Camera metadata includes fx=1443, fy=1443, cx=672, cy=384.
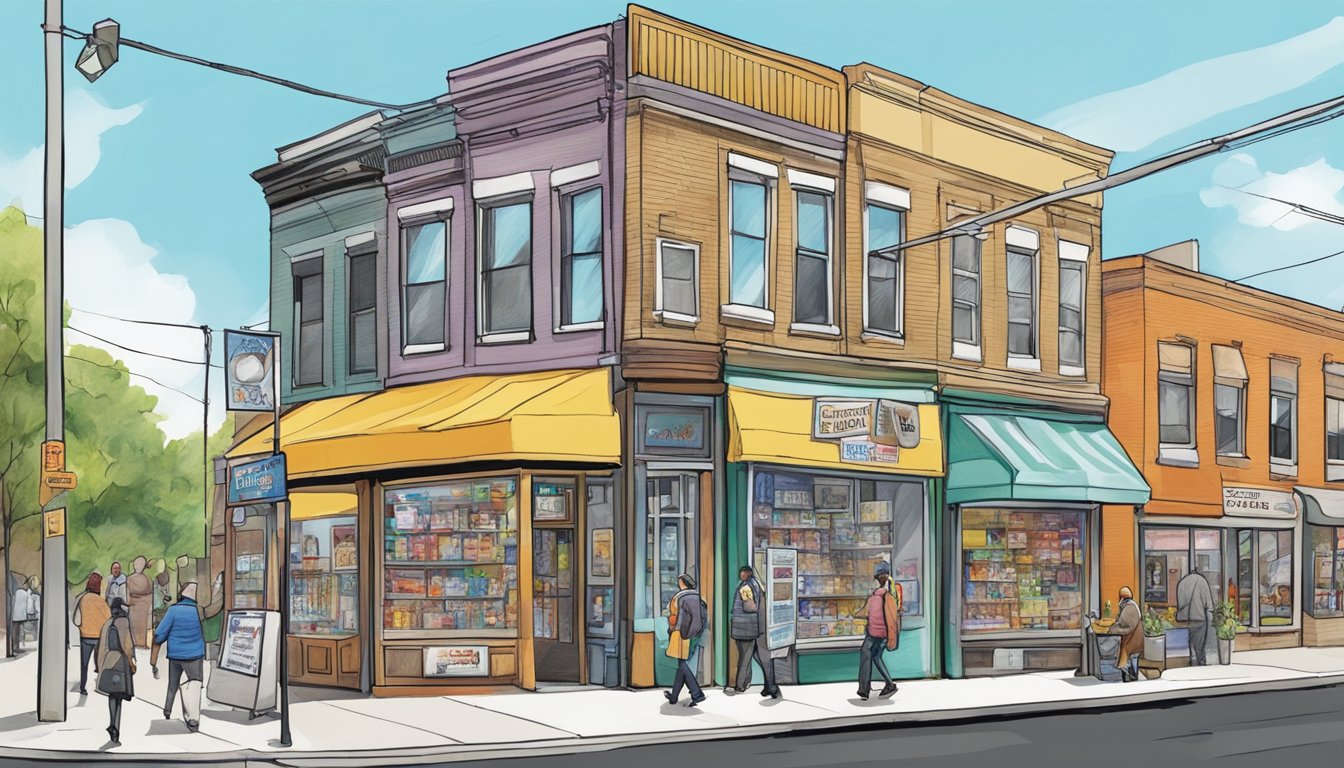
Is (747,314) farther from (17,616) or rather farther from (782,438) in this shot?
(17,616)

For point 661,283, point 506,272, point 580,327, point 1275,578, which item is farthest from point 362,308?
point 1275,578

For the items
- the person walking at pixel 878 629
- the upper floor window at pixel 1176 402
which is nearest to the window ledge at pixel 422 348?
the person walking at pixel 878 629

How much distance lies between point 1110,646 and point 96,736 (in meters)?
14.5

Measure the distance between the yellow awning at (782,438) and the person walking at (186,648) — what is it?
7648 millimetres

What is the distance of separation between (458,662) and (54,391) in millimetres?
6417

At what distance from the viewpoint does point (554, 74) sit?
20656 millimetres

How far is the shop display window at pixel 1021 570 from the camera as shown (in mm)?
23844

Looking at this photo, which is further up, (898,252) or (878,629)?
(898,252)

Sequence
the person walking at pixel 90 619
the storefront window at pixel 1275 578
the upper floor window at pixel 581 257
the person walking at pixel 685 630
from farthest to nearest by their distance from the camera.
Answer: the storefront window at pixel 1275 578 < the upper floor window at pixel 581 257 < the person walking at pixel 90 619 < the person walking at pixel 685 630

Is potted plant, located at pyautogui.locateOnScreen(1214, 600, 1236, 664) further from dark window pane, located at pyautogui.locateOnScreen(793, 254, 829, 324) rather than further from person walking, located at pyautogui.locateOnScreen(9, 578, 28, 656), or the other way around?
person walking, located at pyautogui.locateOnScreen(9, 578, 28, 656)

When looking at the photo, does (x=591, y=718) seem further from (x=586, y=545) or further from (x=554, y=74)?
(x=554, y=74)

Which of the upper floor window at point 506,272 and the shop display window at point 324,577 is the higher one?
the upper floor window at point 506,272

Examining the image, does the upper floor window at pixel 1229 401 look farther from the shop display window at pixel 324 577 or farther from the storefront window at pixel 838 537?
the shop display window at pixel 324 577

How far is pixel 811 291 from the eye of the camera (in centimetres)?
2214
